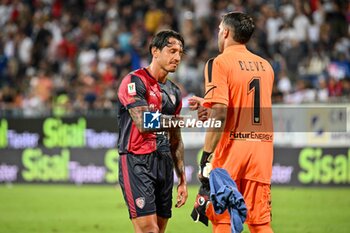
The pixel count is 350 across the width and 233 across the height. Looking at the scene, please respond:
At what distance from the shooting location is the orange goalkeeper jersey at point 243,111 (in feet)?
23.5

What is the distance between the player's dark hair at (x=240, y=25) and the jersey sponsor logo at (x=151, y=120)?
1.12 meters

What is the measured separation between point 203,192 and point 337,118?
10.5 m

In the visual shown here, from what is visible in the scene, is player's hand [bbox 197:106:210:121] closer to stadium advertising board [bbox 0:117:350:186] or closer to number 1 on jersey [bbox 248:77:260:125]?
number 1 on jersey [bbox 248:77:260:125]

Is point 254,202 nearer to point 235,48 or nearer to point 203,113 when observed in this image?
point 203,113

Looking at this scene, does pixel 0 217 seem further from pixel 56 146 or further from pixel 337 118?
pixel 337 118

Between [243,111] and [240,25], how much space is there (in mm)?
791

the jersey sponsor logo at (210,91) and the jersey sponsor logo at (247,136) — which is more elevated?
the jersey sponsor logo at (210,91)

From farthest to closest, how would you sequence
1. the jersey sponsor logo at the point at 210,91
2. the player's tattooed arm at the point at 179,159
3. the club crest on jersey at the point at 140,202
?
the player's tattooed arm at the point at 179,159 → the club crest on jersey at the point at 140,202 → the jersey sponsor logo at the point at 210,91

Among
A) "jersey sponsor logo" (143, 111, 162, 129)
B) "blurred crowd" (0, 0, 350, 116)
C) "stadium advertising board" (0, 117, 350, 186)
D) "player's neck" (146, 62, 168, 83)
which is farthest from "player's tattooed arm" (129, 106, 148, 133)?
"stadium advertising board" (0, 117, 350, 186)

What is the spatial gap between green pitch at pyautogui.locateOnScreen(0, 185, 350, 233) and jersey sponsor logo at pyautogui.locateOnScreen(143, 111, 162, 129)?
476 cm

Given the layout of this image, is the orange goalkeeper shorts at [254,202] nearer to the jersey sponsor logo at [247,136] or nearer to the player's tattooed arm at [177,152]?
the jersey sponsor logo at [247,136]

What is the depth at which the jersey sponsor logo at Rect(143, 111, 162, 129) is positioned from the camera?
764 cm

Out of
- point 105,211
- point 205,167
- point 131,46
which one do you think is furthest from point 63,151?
point 205,167

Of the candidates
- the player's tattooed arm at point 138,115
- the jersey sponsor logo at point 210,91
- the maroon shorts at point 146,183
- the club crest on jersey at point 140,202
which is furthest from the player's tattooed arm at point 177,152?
the jersey sponsor logo at point 210,91
